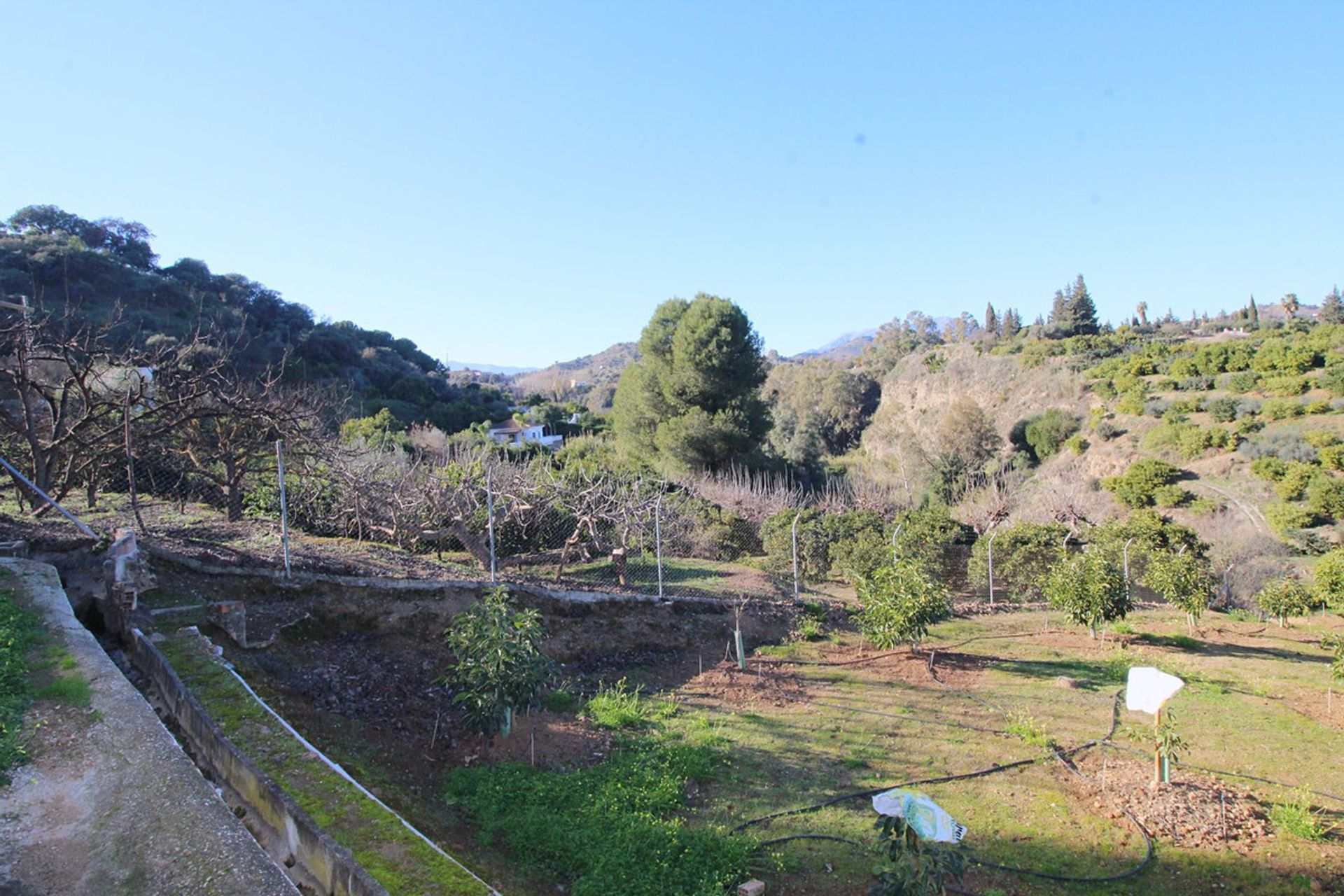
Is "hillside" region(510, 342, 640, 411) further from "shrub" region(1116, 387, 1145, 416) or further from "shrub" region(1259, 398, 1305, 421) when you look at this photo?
"shrub" region(1259, 398, 1305, 421)

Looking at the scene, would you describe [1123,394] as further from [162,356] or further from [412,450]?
[162,356]

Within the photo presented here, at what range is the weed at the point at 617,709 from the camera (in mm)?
6637

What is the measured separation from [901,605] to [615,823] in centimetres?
507

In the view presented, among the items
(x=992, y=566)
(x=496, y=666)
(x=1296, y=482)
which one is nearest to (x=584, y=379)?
(x=1296, y=482)

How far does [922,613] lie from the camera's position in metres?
8.49

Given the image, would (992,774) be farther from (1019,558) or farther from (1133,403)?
(1133,403)

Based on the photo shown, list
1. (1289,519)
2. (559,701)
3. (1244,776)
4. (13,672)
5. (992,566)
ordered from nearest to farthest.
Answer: (13,672) < (1244,776) < (559,701) < (992,566) < (1289,519)

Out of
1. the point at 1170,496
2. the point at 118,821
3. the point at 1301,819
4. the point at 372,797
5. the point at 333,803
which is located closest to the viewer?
the point at 118,821

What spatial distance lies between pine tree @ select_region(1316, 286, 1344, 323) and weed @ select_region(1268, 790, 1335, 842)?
49108mm

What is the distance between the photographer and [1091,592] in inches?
389

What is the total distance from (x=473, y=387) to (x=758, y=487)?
28786mm

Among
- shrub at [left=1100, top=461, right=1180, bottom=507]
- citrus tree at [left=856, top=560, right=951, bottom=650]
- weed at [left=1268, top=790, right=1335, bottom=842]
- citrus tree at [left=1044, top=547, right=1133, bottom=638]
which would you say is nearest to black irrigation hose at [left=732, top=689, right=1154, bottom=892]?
weed at [left=1268, top=790, right=1335, bottom=842]

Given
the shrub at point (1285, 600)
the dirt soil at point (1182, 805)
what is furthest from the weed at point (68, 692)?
the shrub at point (1285, 600)

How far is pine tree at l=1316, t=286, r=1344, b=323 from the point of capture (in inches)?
1583
